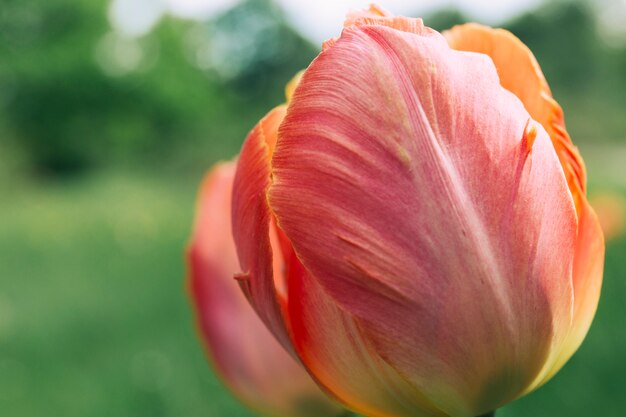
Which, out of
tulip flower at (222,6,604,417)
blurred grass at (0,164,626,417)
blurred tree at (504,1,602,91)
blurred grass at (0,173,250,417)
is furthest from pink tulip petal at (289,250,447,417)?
blurred tree at (504,1,602,91)

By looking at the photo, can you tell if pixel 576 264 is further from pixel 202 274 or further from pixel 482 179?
pixel 202 274

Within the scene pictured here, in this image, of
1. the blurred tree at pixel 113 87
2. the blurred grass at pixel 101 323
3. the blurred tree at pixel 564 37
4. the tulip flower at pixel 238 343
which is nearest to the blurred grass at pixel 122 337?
the blurred grass at pixel 101 323

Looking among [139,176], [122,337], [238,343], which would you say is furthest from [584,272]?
[139,176]

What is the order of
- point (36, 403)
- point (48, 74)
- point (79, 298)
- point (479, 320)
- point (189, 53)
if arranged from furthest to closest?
point (189, 53), point (48, 74), point (79, 298), point (36, 403), point (479, 320)

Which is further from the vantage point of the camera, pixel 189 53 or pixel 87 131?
pixel 189 53

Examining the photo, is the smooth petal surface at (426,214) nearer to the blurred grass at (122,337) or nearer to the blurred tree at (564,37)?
the blurred grass at (122,337)

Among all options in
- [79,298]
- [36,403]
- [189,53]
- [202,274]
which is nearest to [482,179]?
[202,274]

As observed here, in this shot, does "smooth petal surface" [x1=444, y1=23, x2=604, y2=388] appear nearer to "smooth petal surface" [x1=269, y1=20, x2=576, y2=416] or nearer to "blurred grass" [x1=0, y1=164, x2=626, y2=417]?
"smooth petal surface" [x1=269, y1=20, x2=576, y2=416]
